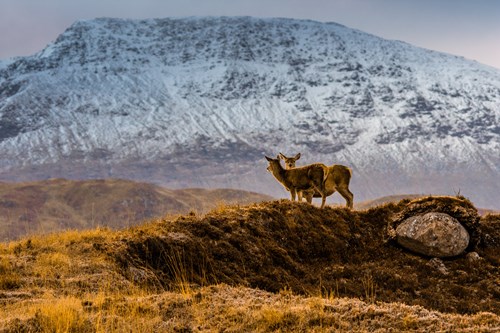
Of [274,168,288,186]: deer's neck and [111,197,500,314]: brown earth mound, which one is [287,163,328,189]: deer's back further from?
[111,197,500,314]: brown earth mound

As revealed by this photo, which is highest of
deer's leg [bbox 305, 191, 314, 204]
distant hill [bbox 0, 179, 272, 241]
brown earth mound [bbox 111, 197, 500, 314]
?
deer's leg [bbox 305, 191, 314, 204]

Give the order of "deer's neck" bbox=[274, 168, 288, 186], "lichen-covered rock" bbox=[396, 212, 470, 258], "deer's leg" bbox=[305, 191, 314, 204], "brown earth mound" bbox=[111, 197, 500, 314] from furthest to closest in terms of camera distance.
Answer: "deer's leg" bbox=[305, 191, 314, 204], "deer's neck" bbox=[274, 168, 288, 186], "lichen-covered rock" bbox=[396, 212, 470, 258], "brown earth mound" bbox=[111, 197, 500, 314]

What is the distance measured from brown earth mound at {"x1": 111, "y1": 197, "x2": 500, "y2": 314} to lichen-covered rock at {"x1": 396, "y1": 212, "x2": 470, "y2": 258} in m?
0.25

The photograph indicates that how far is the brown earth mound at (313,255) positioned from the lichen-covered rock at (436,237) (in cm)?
25

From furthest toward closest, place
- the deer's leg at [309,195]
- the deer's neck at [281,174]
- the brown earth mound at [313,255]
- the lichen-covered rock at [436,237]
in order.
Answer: the deer's leg at [309,195] → the deer's neck at [281,174] → the lichen-covered rock at [436,237] → the brown earth mound at [313,255]

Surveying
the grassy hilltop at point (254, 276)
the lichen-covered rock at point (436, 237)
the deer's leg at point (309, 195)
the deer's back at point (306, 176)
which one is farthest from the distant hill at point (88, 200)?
the lichen-covered rock at point (436, 237)

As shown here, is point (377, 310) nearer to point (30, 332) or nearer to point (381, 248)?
point (30, 332)

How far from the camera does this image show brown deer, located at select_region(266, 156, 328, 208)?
18.5 meters

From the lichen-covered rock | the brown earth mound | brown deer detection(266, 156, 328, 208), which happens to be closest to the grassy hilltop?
the brown earth mound

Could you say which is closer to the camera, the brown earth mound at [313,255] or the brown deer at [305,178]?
the brown earth mound at [313,255]

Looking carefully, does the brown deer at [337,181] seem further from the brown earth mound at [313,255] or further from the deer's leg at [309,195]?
the brown earth mound at [313,255]

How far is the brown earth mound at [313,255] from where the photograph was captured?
1388cm

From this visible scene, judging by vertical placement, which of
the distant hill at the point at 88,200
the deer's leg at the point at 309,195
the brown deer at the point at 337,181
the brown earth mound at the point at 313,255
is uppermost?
the brown deer at the point at 337,181

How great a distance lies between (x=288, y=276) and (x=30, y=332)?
7.17 meters
